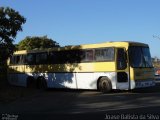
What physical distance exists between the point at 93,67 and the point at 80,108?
7194 mm

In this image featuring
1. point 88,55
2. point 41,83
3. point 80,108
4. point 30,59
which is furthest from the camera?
point 30,59

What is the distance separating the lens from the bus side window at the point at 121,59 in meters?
22.5

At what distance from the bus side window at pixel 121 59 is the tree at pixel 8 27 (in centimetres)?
688

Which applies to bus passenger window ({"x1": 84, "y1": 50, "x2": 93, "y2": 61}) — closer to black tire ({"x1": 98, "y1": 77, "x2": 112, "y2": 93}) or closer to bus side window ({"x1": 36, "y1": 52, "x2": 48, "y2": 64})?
black tire ({"x1": 98, "y1": 77, "x2": 112, "y2": 93})

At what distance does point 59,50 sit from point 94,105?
9491mm

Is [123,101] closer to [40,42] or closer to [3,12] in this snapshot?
[3,12]

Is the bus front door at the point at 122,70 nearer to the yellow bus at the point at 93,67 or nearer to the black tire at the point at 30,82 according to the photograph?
the yellow bus at the point at 93,67

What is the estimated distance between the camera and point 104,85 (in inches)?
923

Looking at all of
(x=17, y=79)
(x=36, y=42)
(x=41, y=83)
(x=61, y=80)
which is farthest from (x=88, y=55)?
(x=36, y=42)

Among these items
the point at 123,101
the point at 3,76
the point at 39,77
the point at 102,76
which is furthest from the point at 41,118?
the point at 3,76

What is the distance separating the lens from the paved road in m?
14.0

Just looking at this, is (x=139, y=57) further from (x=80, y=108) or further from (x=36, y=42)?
(x=36, y=42)

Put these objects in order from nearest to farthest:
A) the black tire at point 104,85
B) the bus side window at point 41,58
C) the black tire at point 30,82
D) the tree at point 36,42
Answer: the black tire at point 104,85, the bus side window at point 41,58, the black tire at point 30,82, the tree at point 36,42

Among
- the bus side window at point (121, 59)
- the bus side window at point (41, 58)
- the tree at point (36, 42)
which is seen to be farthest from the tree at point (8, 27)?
the tree at point (36, 42)
